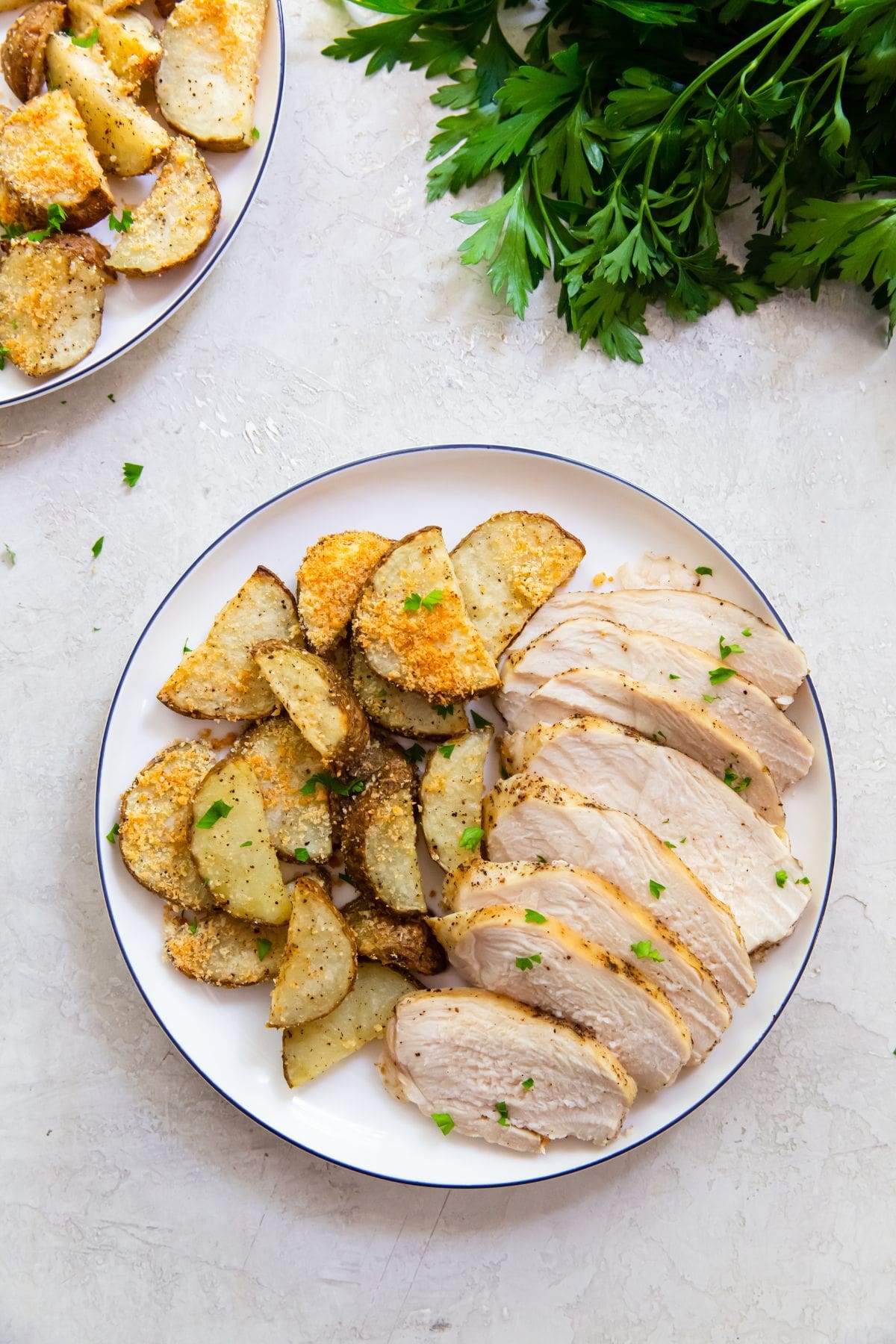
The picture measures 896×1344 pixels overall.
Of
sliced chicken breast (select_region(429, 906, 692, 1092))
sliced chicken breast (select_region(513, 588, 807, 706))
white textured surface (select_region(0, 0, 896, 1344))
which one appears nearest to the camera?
sliced chicken breast (select_region(429, 906, 692, 1092))

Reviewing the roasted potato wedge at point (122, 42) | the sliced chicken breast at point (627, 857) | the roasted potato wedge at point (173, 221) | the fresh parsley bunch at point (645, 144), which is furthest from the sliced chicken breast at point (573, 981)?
the roasted potato wedge at point (122, 42)

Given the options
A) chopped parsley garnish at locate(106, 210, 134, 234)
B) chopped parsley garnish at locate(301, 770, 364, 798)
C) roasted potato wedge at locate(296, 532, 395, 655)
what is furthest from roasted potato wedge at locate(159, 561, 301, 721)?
chopped parsley garnish at locate(106, 210, 134, 234)

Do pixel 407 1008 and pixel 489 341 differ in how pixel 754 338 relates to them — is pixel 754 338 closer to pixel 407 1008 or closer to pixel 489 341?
pixel 489 341

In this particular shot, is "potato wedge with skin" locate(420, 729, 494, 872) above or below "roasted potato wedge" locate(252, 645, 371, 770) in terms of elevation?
below

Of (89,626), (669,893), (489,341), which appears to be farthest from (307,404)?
(669,893)

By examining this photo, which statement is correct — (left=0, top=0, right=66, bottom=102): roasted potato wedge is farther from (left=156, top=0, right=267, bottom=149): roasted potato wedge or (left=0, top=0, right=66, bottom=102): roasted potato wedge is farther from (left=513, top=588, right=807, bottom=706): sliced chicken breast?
(left=513, top=588, right=807, bottom=706): sliced chicken breast

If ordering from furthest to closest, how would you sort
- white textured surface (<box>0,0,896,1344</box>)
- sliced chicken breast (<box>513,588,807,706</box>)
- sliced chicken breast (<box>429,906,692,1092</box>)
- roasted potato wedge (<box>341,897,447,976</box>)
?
white textured surface (<box>0,0,896,1344</box>) → sliced chicken breast (<box>513,588,807,706</box>) → roasted potato wedge (<box>341,897,447,976</box>) → sliced chicken breast (<box>429,906,692,1092</box>)

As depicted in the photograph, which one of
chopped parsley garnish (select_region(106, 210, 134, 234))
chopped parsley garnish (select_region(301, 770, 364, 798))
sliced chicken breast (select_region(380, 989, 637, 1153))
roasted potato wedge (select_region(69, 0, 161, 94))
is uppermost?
roasted potato wedge (select_region(69, 0, 161, 94))

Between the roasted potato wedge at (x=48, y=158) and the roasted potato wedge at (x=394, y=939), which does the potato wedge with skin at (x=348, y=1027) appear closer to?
the roasted potato wedge at (x=394, y=939)
